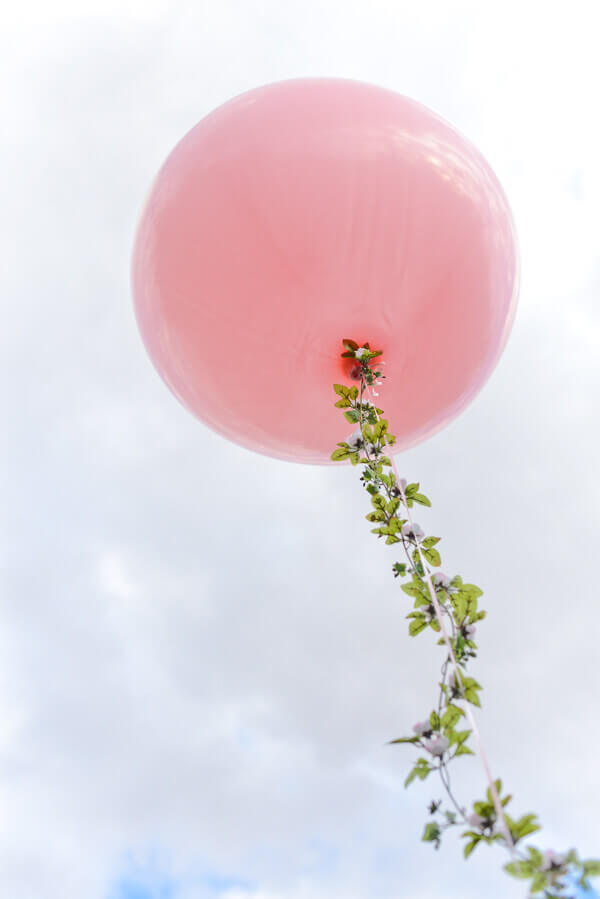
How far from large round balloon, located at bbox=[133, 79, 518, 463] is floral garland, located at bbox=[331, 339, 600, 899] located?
232mm

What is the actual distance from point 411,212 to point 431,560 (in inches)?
51.4

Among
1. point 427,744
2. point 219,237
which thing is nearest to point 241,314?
point 219,237

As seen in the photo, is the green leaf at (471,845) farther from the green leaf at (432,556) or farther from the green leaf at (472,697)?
the green leaf at (432,556)

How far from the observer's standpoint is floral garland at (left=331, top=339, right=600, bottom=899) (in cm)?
111

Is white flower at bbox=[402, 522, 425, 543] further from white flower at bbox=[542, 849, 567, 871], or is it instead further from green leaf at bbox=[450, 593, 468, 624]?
white flower at bbox=[542, 849, 567, 871]

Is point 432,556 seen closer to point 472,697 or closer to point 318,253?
point 472,697

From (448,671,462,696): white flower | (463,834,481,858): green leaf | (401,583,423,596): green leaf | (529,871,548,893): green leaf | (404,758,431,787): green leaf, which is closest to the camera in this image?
(529,871,548,893): green leaf

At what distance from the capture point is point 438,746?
4.52 ft

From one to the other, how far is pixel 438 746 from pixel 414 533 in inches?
25.7

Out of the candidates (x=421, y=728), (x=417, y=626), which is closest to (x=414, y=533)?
(x=417, y=626)

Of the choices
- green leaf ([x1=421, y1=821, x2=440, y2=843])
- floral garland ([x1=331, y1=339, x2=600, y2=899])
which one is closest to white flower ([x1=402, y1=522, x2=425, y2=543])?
floral garland ([x1=331, y1=339, x2=600, y2=899])

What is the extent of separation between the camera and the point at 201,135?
2.59 m

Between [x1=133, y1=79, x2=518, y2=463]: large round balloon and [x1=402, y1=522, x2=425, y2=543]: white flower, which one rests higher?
[x1=133, y1=79, x2=518, y2=463]: large round balloon

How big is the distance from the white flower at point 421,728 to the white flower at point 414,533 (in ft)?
1.92
